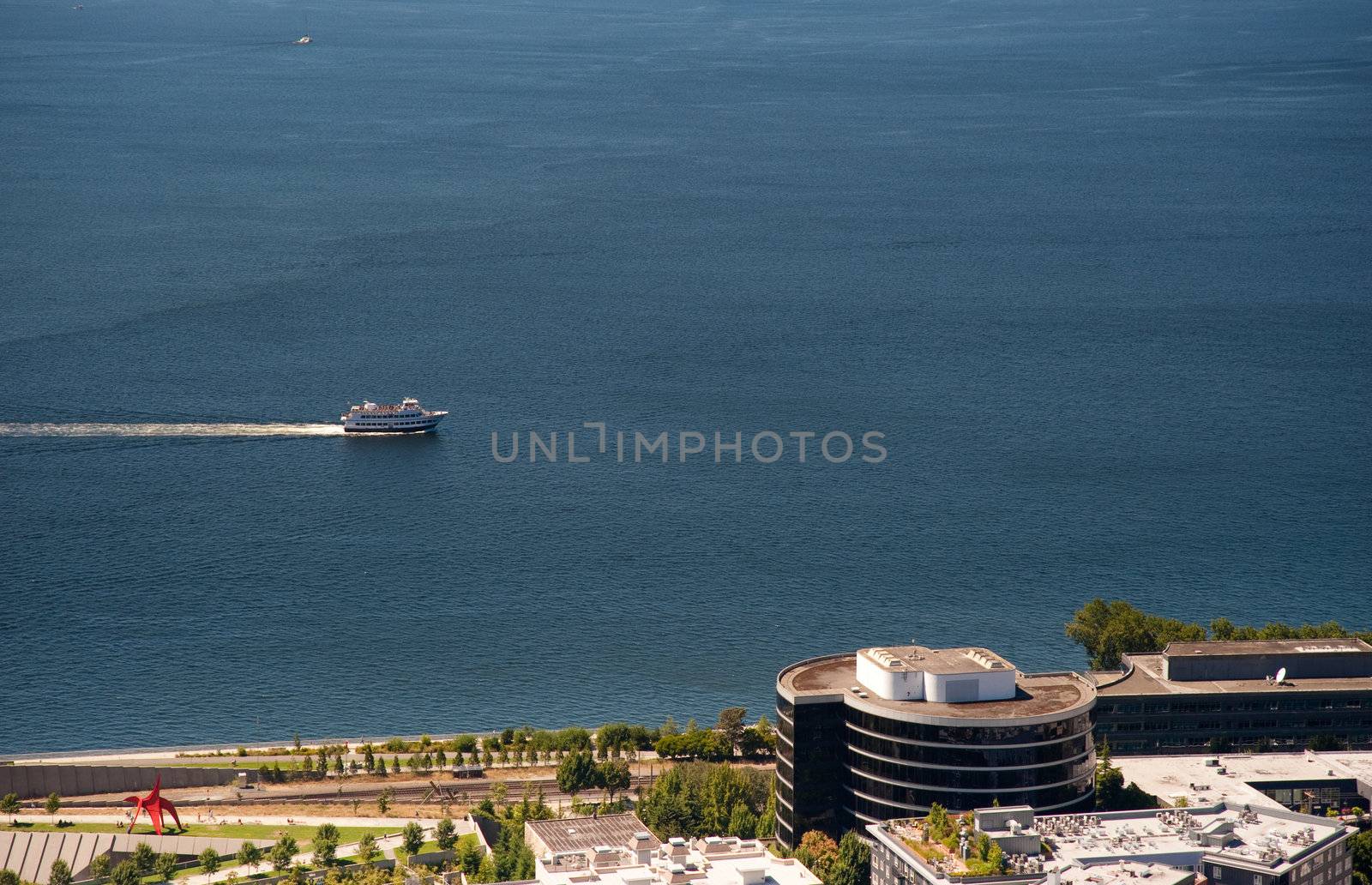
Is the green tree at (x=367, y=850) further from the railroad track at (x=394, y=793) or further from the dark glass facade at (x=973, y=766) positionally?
the dark glass facade at (x=973, y=766)

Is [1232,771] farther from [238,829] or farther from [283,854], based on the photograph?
[238,829]

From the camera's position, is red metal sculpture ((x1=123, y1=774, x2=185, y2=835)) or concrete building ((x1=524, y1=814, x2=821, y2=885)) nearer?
concrete building ((x1=524, y1=814, x2=821, y2=885))

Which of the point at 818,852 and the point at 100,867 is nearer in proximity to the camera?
the point at 818,852

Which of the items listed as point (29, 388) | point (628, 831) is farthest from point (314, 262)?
point (628, 831)

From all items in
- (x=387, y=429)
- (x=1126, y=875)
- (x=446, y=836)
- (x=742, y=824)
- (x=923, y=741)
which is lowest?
(x=446, y=836)

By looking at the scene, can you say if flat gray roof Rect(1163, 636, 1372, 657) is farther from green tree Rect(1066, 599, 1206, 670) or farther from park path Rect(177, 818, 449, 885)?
park path Rect(177, 818, 449, 885)

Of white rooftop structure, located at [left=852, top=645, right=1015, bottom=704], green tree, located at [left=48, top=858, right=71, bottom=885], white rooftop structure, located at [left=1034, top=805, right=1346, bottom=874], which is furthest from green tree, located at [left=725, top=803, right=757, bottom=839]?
green tree, located at [left=48, top=858, right=71, bottom=885]

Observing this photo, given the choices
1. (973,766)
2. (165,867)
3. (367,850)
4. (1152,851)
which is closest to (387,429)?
(367,850)
